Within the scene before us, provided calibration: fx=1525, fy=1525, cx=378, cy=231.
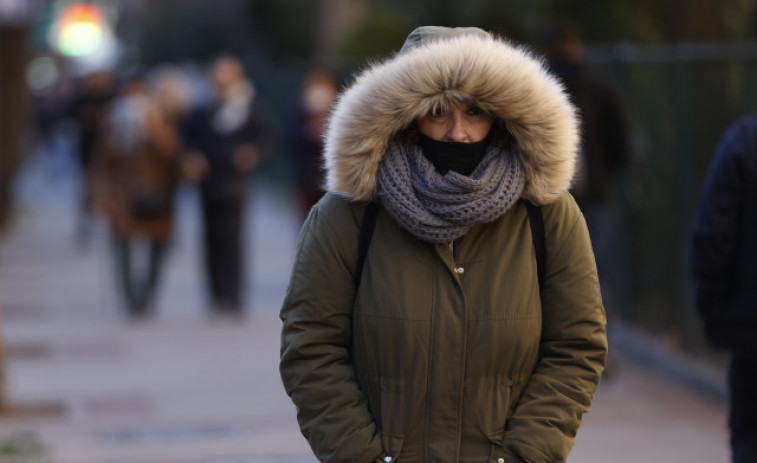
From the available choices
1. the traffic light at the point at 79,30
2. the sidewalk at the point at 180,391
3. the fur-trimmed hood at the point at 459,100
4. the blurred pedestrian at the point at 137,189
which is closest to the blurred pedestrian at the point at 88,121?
the sidewalk at the point at 180,391

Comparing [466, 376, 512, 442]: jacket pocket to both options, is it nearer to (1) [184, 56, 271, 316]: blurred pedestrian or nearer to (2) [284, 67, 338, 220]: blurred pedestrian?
(1) [184, 56, 271, 316]: blurred pedestrian

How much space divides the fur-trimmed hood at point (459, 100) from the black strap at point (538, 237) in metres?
0.03

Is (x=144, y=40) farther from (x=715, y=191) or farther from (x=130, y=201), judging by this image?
(x=715, y=191)

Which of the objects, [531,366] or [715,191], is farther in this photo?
[715,191]

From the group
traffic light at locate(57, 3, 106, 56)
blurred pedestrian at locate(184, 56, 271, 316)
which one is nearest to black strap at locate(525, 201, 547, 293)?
blurred pedestrian at locate(184, 56, 271, 316)

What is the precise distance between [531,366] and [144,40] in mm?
50732

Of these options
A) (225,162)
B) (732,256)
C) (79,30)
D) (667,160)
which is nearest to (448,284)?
(732,256)

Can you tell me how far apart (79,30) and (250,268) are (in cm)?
1314

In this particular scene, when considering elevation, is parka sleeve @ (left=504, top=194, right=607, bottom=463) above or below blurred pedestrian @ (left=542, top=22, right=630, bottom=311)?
below

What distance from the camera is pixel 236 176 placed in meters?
12.5

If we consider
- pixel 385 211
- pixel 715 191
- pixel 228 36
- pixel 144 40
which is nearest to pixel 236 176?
pixel 715 191

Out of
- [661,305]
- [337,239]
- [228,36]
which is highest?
[228,36]

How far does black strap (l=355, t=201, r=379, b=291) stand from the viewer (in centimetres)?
355

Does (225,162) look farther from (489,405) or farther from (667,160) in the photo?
(489,405)
